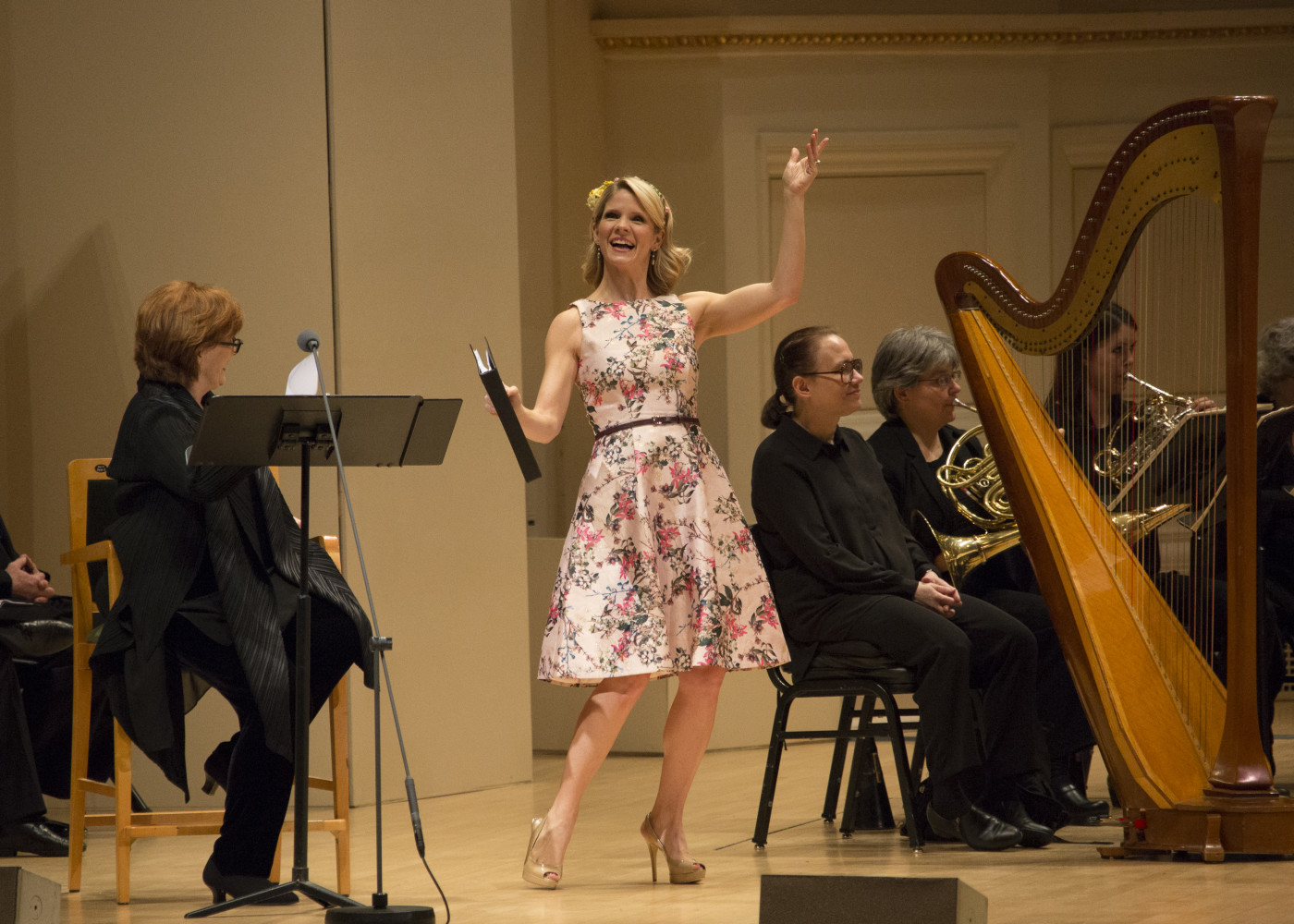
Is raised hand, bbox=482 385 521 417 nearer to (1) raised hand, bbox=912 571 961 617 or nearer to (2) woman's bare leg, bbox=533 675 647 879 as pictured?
(2) woman's bare leg, bbox=533 675 647 879

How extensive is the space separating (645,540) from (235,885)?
1.08 metres

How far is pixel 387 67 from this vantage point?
16.4 ft

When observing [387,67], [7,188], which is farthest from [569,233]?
[7,188]

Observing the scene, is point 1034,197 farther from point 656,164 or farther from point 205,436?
point 205,436

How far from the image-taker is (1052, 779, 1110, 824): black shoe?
4.15 metres

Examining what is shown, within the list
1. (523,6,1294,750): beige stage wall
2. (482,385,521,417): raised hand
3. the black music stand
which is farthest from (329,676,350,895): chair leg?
(523,6,1294,750): beige stage wall

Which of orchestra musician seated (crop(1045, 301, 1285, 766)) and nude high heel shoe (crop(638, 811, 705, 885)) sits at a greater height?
orchestra musician seated (crop(1045, 301, 1285, 766))

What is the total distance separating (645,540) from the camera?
3.54 meters

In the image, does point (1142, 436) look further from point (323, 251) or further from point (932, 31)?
point (932, 31)

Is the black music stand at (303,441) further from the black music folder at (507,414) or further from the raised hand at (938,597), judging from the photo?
the raised hand at (938,597)

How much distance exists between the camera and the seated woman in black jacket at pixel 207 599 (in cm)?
346

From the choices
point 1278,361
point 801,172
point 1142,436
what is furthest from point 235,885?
point 1278,361

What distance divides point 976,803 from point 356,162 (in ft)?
8.21

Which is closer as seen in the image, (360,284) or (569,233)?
(360,284)
